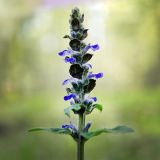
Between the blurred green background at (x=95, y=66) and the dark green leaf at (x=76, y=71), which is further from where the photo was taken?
the blurred green background at (x=95, y=66)

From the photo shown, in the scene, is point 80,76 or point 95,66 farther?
point 95,66

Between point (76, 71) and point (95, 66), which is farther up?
point (95, 66)

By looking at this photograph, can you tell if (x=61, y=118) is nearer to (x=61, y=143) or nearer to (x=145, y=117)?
(x=61, y=143)

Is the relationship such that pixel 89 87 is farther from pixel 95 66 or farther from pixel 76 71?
pixel 95 66

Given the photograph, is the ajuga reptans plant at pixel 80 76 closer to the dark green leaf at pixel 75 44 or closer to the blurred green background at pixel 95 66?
the dark green leaf at pixel 75 44

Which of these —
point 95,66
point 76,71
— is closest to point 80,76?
point 76,71

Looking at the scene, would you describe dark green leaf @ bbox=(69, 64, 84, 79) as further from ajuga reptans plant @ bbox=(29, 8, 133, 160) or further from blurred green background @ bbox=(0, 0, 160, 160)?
blurred green background @ bbox=(0, 0, 160, 160)

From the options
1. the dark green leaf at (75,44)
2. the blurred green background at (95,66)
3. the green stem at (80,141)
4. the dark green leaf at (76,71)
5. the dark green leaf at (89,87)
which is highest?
the blurred green background at (95,66)

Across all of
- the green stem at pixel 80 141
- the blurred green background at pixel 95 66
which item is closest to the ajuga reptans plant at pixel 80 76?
the green stem at pixel 80 141

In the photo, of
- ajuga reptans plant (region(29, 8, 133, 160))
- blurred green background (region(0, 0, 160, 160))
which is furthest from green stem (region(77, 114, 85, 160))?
blurred green background (region(0, 0, 160, 160))
